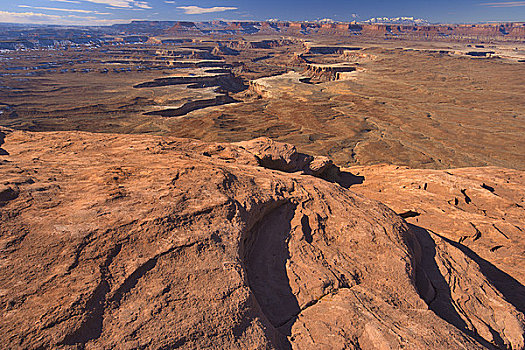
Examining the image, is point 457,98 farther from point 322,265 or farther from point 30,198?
point 30,198

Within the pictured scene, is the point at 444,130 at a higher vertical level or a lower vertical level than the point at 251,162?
lower

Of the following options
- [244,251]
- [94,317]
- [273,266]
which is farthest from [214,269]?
[94,317]

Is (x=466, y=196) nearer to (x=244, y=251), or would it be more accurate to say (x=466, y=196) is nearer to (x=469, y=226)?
(x=469, y=226)

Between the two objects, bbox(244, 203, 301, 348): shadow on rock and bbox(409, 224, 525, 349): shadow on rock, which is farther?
bbox(409, 224, 525, 349): shadow on rock

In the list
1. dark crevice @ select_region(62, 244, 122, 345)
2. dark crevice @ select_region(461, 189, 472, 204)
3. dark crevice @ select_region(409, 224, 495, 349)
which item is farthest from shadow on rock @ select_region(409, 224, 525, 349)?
dark crevice @ select_region(62, 244, 122, 345)

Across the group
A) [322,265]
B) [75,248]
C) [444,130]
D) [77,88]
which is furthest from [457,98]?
[77,88]

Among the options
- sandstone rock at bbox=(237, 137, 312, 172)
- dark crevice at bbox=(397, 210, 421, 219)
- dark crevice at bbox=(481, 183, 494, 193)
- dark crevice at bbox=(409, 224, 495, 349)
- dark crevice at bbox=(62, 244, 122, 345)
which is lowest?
dark crevice at bbox=(397, 210, 421, 219)

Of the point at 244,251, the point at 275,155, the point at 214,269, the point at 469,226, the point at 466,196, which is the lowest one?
the point at 469,226

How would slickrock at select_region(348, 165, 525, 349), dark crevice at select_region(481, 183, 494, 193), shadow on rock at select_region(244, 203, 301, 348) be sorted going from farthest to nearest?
dark crevice at select_region(481, 183, 494, 193)
slickrock at select_region(348, 165, 525, 349)
shadow on rock at select_region(244, 203, 301, 348)

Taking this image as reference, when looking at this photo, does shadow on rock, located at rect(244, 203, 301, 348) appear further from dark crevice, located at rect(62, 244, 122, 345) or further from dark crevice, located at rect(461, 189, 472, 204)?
dark crevice, located at rect(461, 189, 472, 204)
